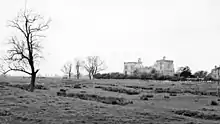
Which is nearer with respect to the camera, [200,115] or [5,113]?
[5,113]

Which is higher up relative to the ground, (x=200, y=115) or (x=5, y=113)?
(x=5, y=113)

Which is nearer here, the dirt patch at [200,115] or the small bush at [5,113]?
the small bush at [5,113]

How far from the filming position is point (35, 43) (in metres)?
37.8

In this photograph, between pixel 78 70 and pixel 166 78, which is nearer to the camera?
pixel 166 78

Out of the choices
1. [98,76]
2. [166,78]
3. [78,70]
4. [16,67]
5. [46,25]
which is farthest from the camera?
[78,70]

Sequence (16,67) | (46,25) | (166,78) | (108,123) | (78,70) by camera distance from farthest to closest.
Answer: (78,70), (166,78), (46,25), (16,67), (108,123)

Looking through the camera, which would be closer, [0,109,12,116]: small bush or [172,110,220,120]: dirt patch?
[0,109,12,116]: small bush

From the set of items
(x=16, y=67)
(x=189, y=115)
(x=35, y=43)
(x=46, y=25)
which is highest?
(x=46, y=25)

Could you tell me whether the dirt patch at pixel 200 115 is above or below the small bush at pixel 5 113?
below

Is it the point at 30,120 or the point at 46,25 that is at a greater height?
the point at 46,25

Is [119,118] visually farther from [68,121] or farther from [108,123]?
[68,121]

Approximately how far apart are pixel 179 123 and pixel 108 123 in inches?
181

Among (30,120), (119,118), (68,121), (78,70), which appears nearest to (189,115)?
(119,118)

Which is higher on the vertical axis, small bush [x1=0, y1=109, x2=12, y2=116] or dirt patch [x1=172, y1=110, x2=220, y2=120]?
small bush [x1=0, y1=109, x2=12, y2=116]
